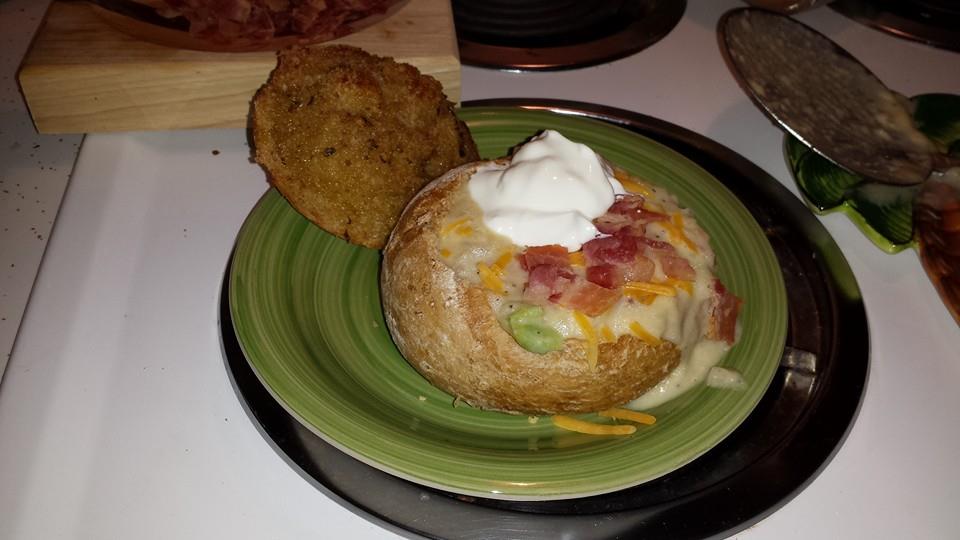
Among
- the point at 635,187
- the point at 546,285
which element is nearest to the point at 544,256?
the point at 546,285

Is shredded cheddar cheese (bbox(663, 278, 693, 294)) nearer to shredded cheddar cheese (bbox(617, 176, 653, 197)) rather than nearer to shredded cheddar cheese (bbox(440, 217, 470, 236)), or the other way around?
shredded cheddar cheese (bbox(617, 176, 653, 197))

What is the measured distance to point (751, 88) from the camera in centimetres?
158

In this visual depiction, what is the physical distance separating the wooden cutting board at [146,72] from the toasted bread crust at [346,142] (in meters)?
0.19

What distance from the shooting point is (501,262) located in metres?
1.10

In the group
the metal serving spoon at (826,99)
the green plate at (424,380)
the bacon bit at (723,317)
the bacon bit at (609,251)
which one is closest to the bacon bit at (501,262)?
the bacon bit at (609,251)

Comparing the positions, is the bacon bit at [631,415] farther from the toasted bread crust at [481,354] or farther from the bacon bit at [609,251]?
the bacon bit at [609,251]

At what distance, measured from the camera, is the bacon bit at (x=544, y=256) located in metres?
1.09

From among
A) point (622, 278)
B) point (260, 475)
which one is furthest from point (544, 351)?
point (260, 475)

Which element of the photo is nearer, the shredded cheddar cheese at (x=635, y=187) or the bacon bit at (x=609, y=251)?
the bacon bit at (x=609, y=251)

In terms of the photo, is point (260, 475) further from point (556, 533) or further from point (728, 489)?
point (728, 489)

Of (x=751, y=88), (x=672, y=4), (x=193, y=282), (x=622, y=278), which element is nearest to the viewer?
(x=622, y=278)

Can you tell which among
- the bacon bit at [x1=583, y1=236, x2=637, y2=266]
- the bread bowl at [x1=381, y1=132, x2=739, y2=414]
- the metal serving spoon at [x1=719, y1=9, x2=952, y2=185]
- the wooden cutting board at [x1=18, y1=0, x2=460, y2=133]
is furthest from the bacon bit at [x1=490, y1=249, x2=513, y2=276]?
the metal serving spoon at [x1=719, y1=9, x2=952, y2=185]

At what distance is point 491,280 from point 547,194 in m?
0.16

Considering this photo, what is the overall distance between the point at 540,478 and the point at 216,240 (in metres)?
0.82
